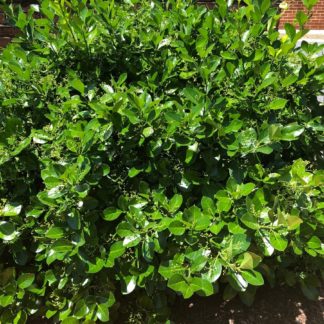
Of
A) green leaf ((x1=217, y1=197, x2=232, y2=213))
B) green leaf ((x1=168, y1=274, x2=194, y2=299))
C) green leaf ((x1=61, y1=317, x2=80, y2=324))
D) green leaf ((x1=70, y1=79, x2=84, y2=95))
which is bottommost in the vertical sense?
green leaf ((x1=61, y1=317, x2=80, y2=324))

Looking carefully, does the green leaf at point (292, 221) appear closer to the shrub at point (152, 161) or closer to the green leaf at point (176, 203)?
the shrub at point (152, 161)

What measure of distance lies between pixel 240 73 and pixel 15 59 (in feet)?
4.56

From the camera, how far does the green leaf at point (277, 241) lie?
1.86 m

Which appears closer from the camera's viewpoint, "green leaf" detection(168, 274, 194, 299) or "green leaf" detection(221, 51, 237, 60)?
"green leaf" detection(168, 274, 194, 299)

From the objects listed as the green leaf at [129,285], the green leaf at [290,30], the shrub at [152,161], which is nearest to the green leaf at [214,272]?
the shrub at [152,161]

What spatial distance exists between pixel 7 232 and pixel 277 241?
1409 millimetres

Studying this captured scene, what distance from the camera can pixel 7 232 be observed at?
2090 millimetres

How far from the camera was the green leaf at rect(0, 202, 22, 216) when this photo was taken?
6.78ft

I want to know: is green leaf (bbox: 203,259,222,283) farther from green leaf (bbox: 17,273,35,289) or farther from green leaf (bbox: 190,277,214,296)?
green leaf (bbox: 17,273,35,289)

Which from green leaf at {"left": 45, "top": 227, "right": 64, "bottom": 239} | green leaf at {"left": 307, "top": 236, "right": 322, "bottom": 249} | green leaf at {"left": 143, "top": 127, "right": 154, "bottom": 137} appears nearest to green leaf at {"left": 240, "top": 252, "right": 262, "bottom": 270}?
green leaf at {"left": 307, "top": 236, "right": 322, "bottom": 249}

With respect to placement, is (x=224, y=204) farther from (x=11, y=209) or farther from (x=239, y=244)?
(x=11, y=209)

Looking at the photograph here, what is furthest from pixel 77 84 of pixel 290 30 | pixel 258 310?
pixel 258 310

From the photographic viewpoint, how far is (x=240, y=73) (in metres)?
2.31

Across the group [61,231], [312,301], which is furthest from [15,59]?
[312,301]
